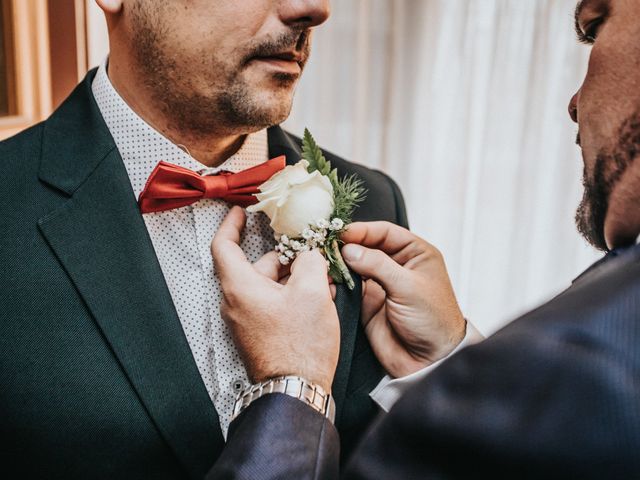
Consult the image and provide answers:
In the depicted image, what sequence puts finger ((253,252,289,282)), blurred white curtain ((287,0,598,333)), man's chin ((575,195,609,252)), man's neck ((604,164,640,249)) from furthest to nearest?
1. blurred white curtain ((287,0,598,333))
2. finger ((253,252,289,282))
3. man's chin ((575,195,609,252))
4. man's neck ((604,164,640,249))

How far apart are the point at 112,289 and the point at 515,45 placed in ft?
8.02

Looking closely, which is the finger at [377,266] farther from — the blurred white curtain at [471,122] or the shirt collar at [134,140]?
the blurred white curtain at [471,122]

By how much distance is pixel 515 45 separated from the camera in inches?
118

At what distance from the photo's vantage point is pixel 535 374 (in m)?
0.68

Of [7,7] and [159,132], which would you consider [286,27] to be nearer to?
[159,132]

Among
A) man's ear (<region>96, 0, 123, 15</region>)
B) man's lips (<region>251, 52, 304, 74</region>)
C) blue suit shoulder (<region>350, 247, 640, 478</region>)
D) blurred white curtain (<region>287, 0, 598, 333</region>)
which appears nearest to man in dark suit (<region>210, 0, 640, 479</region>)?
blue suit shoulder (<region>350, 247, 640, 478</region>)

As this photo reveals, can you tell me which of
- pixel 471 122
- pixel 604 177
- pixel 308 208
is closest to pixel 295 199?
pixel 308 208

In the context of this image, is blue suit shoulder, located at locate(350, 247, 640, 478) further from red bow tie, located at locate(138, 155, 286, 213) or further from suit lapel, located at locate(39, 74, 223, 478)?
red bow tie, located at locate(138, 155, 286, 213)

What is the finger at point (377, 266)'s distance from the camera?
125 centimetres

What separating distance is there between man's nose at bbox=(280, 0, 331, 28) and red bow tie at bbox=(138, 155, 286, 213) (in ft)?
0.93

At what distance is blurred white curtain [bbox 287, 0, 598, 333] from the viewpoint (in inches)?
115

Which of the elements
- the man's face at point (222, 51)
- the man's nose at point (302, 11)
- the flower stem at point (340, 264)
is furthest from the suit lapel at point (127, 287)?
the man's nose at point (302, 11)

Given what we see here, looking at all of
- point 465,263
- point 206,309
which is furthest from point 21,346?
point 465,263

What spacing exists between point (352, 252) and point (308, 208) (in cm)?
15
